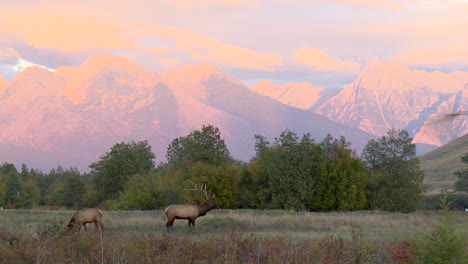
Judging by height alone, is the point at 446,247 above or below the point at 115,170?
below

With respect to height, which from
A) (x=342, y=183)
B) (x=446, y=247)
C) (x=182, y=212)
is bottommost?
(x=446, y=247)

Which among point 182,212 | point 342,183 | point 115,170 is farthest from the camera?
point 115,170

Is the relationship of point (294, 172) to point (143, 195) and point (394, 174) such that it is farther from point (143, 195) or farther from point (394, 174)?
point (143, 195)

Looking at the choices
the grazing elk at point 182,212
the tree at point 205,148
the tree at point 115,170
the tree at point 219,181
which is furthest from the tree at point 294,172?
the tree at point 115,170

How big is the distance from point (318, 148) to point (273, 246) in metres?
41.5

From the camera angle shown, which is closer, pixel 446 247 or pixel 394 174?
pixel 446 247

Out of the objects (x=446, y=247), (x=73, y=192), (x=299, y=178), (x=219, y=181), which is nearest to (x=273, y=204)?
(x=299, y=178)

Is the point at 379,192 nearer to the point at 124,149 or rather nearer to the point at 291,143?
the point at 291,143

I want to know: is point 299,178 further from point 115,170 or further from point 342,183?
point 115,170

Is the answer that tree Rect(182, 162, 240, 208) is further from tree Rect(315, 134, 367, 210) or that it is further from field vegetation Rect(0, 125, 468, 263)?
tree Rect(315, 134, 367, 210)

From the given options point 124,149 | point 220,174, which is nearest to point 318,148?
point 220,174

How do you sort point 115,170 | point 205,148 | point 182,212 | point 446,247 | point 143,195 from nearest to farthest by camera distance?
point 446,247, point 182,212, point 143,195, point 205,148, point 115,170

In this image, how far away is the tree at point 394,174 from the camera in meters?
52.1

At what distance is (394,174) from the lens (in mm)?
53625
